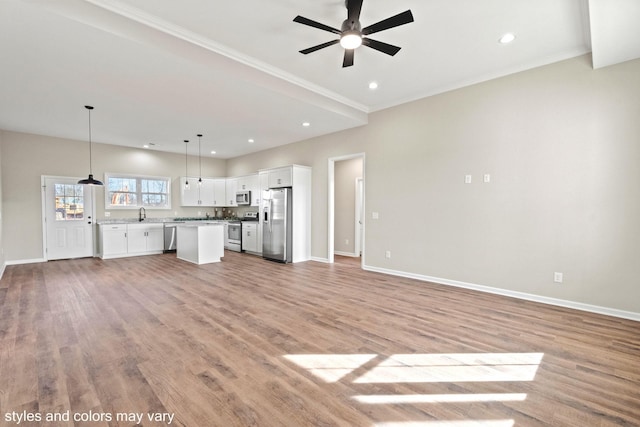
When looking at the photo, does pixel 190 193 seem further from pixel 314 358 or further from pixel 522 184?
pixel 522 184

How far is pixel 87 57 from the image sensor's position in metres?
3.16

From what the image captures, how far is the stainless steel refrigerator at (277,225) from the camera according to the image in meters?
6.61

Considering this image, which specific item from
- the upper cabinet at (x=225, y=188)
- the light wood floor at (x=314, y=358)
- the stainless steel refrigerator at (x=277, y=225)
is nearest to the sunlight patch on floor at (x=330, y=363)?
the light wood floor at (x=314, y=358)

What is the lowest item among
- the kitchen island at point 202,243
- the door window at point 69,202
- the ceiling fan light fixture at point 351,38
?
the kitchen island at point 202,243

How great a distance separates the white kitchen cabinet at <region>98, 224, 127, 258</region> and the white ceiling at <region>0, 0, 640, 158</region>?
8.60 feet

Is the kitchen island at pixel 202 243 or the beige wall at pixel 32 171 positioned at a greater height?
the beige wall at pixel 32 171

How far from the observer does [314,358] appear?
2.40 metres

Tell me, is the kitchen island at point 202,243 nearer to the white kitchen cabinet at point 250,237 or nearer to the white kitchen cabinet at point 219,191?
the white kitchen cabinet at point 250,237

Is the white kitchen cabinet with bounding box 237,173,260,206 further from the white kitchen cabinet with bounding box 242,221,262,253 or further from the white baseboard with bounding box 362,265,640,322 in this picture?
the white baseboard with bounding box 362,265,640,322

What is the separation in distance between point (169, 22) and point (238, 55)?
0.82m

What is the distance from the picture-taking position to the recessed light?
319 cm

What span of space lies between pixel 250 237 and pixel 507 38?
6.68 metres

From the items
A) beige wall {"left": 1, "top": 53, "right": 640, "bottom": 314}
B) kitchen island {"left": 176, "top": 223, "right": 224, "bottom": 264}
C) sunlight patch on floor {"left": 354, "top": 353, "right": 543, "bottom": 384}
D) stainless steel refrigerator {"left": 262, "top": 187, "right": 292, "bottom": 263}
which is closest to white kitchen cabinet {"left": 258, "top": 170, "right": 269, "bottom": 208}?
stainless steel refrigerator {"left": 262, "top": 187, "right": 292, "bottom": 263}

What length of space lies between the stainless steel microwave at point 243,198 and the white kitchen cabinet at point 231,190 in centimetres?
24
